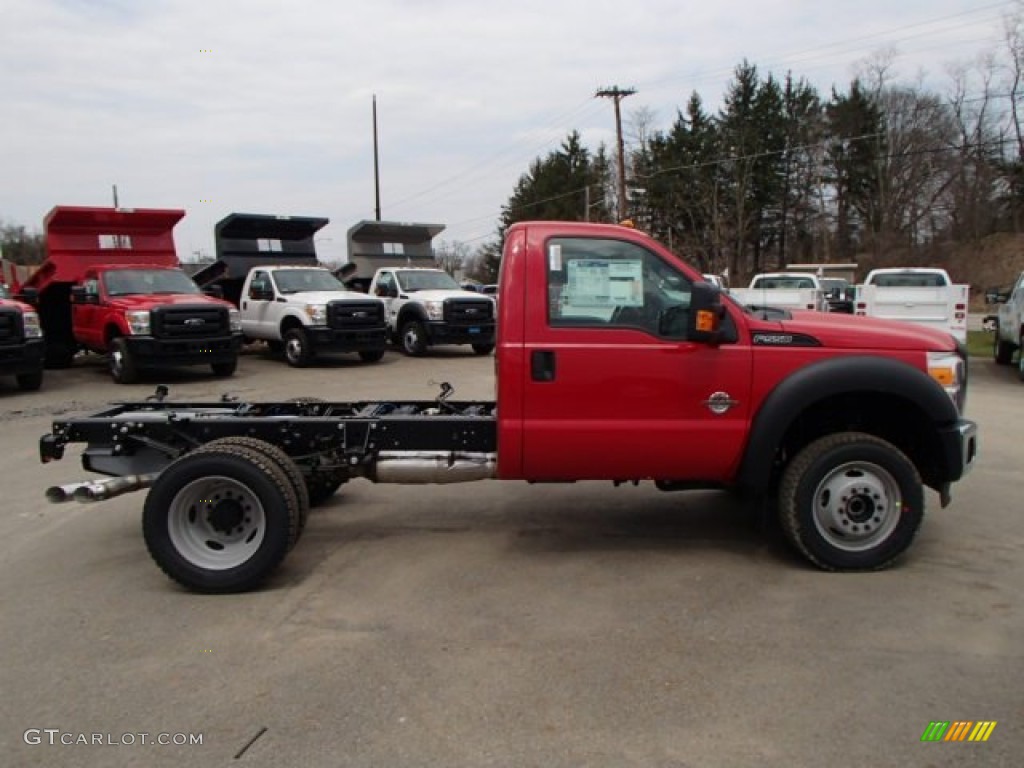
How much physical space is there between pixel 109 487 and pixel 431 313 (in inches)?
529

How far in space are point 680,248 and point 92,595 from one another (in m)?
56.2

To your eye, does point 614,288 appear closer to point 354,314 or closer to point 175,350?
point 175,350

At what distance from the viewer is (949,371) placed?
187 inches

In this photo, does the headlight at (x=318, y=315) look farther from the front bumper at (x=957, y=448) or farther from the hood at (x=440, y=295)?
the front bumper at (x=957, y=448)

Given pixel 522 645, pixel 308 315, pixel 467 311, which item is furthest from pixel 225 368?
pixel 522 645

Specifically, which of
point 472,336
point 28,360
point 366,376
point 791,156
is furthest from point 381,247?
point 791,156

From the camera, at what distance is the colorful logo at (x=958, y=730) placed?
10.1 feet

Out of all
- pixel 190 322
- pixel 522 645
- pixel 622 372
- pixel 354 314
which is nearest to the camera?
pixel 522 645

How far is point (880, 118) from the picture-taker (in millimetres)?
61625

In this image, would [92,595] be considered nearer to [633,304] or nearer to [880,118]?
[633,304]

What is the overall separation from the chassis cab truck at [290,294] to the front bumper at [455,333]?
1364mm

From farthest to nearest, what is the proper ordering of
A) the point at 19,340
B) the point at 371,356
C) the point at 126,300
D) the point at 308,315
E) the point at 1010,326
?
the point at 371,356, the point at 308,315, the point at 1010,326, the point at 126,300, the point at 19,340

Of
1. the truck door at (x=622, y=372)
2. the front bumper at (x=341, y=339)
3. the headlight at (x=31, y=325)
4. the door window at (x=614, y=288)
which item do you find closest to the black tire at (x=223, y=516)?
the truck door at (x=622, y=372)

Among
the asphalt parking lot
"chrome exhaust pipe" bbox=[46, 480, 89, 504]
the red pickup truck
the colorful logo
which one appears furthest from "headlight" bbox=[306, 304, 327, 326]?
the colorful logo
